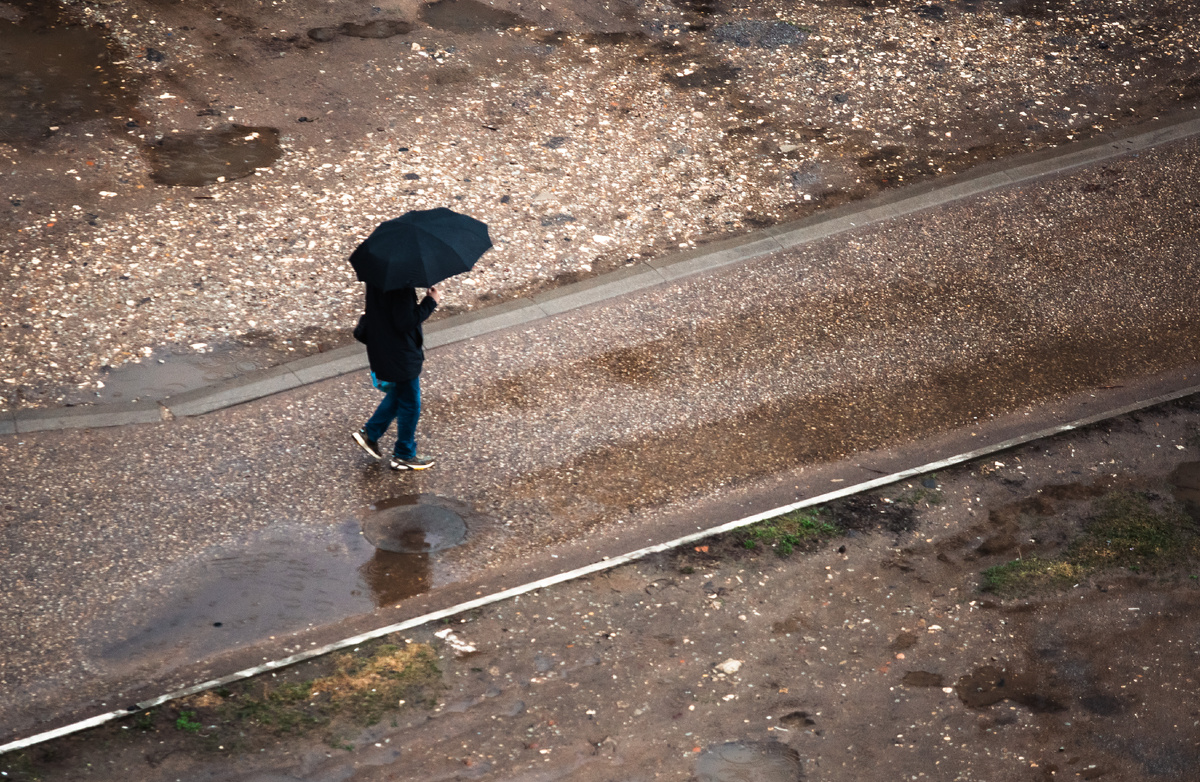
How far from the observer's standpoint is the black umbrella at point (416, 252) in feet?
20.3

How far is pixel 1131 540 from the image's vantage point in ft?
23.2

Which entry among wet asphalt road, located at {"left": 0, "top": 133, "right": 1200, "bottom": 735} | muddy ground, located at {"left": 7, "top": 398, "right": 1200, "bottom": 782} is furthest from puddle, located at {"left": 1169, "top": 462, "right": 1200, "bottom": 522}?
wet asphalt road, located at {"left": 0, "top": 133, "right": 1200, "bottom": 735}

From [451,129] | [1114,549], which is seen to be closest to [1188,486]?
[1114,549]

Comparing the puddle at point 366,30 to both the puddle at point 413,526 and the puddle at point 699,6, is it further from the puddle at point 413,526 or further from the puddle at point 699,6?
the puddle at point 413,526

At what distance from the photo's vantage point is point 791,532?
689 cm

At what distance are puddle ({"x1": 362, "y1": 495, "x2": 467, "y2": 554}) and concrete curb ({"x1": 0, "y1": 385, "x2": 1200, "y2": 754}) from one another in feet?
1.73

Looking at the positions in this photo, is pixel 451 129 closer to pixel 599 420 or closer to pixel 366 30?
pixel 366 30

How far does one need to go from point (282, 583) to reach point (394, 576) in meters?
0.62

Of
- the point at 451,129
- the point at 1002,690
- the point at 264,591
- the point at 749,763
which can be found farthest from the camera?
the point at 451,129

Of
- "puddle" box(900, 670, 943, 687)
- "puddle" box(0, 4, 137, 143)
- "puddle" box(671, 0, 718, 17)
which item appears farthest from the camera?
"puddle" box(671, 0, 718, 17)

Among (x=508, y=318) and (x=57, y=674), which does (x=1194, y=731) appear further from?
(x=57, y=674)

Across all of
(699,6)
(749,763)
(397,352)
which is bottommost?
(749,763)

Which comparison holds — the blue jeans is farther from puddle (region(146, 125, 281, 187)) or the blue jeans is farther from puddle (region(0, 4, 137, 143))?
puddle (region(0, 4, 137, 143))

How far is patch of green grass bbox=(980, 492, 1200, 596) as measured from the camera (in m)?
6.75
